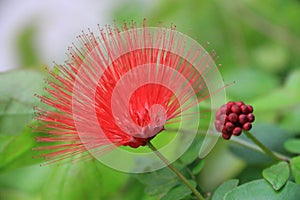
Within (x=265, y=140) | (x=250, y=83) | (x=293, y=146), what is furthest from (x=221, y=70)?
(x=293, y=146)

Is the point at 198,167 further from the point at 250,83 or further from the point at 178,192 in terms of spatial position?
the point at 250,83

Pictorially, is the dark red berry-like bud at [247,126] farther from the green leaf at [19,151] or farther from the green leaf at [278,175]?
the green leaf at [19,151]

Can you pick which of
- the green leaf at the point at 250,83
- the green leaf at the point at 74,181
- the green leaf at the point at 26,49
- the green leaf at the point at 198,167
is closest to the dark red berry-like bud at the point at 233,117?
the green leaf at the point at 198,167

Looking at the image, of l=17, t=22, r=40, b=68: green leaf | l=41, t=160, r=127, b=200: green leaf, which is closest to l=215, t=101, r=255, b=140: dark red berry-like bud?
l=41, t=160, r=127, b=200: green leaf

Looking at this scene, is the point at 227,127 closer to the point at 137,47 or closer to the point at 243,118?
the point at 243,118

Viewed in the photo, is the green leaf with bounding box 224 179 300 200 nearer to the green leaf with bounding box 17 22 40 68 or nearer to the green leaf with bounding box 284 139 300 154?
the green leaf with bounding box 284 139 300 154

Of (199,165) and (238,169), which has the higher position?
(199,165)

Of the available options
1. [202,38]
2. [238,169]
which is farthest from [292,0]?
[238,169]
